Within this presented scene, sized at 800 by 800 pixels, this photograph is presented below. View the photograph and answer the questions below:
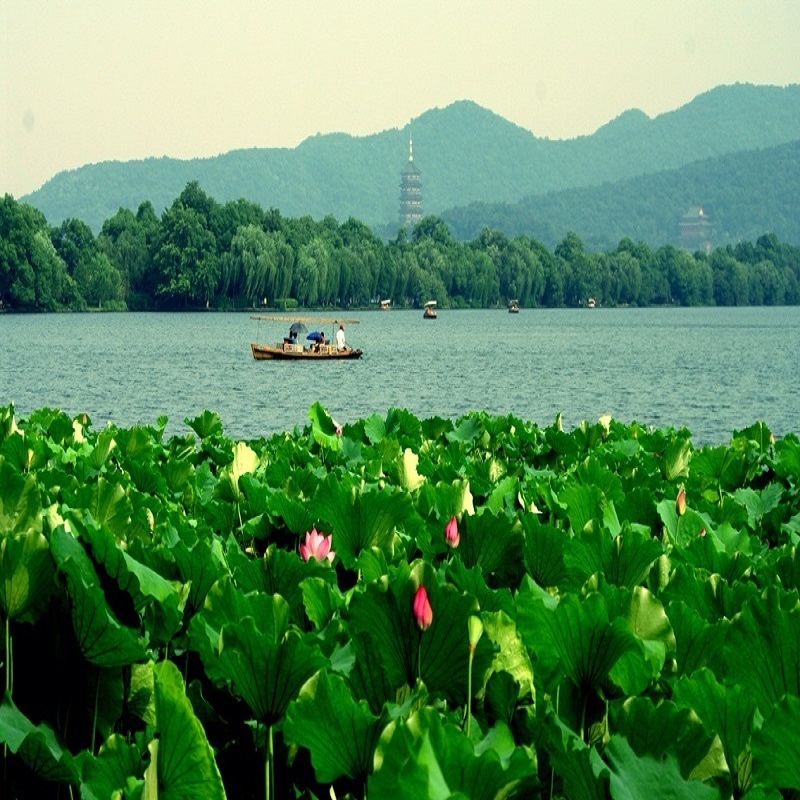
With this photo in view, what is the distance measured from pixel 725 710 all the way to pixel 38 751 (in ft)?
2.58

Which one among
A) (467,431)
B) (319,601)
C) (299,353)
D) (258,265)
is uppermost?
(258,265)

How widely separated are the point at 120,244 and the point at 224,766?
11298cm

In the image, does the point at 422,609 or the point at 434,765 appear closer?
the point at 434,765

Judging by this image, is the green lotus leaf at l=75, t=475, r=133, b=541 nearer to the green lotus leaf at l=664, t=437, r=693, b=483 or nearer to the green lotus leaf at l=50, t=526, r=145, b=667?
the green lotus leaf at l=50, t=526, r=145, b=667

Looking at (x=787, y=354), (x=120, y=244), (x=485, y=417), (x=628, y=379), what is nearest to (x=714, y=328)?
(x=787, y=354)

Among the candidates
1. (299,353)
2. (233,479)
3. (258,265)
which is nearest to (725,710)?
(233,479)

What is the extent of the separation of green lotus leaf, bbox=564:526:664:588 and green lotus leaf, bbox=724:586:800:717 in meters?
0.53

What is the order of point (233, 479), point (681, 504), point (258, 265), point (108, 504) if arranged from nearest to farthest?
point (108, 504) → point (681, 504) → point (233, 479) → point (258, 265)

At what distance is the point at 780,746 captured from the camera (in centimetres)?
130

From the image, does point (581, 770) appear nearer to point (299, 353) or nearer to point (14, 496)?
point (14, 496)

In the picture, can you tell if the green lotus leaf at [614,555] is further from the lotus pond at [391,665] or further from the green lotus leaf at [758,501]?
the green lotus leaf at [758,501]

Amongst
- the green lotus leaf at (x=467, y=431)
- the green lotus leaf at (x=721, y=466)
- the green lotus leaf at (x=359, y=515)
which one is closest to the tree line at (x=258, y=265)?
the green lotus leaf at (x=467, y=431)

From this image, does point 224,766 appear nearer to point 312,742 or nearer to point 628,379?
point 312,742

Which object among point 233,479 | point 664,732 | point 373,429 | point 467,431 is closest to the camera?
point 664,732
